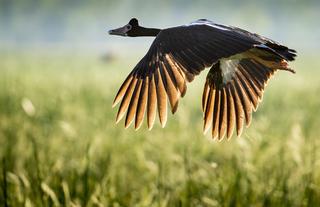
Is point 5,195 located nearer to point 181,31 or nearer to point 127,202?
point 127,202

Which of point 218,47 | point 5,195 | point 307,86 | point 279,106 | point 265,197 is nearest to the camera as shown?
point 218,47

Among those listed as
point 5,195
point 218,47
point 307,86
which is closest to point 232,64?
point 218,47

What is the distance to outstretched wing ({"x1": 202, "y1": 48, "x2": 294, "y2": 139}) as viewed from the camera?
3842 mm

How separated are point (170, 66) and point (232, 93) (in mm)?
1025

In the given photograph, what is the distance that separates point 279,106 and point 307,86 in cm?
253

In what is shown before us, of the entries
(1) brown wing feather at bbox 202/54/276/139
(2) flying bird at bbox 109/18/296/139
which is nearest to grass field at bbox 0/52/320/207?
(1) brown wing feather at bbox 202/54/276/139

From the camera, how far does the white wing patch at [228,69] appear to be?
13.2 ft

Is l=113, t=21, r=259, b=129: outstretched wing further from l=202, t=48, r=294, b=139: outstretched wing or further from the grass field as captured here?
l=202, t=48, r=294, b=139: outstretched wing

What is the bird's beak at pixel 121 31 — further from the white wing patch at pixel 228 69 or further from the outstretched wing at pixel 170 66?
the outstretched wing at pixel 170 66

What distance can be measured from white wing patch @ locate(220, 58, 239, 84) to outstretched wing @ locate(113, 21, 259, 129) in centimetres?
85

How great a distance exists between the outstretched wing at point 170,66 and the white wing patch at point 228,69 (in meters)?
0.85

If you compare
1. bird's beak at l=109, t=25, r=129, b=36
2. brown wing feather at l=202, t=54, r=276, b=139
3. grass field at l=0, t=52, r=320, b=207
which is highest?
bird's beak at l=109, t=25, r=129, b=36

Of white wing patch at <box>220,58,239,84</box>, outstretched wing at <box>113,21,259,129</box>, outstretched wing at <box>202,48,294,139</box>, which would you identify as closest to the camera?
outstretched wing at <box>113,21,259,129</box>

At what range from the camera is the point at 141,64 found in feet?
10.2
